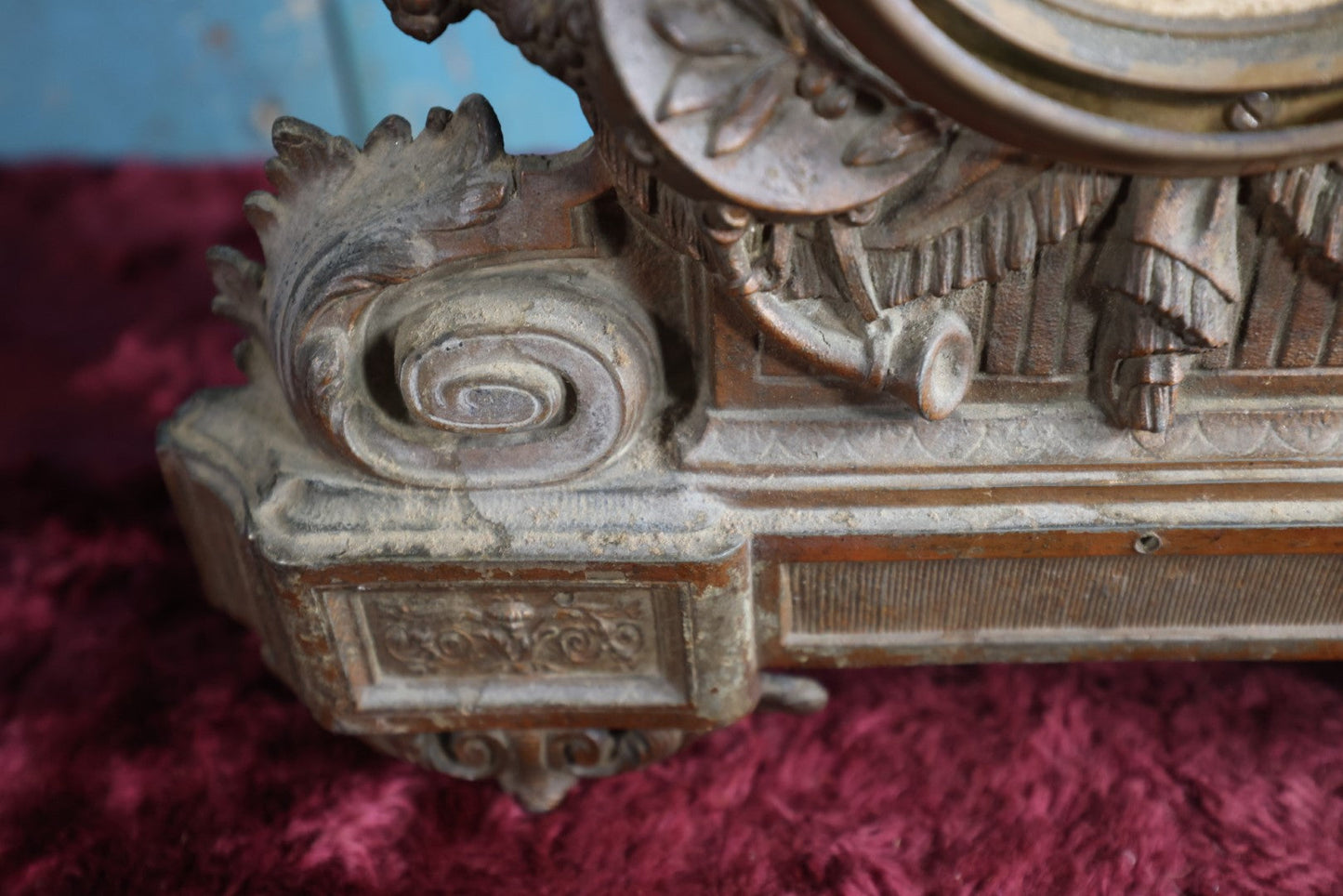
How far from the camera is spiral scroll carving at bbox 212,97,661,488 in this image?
84 centimetres

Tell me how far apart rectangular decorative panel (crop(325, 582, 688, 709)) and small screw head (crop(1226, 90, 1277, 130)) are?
49cm

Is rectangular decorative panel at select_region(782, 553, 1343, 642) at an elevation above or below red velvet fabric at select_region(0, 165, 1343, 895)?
above

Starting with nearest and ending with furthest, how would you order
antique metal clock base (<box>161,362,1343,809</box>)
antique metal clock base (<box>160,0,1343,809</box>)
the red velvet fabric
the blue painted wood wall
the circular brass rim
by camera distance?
the circular brass rim < antique metal clock base (<box>160,0,1343,809</box>) < antique metal clock base (<box>161,362,1343,809</box>) < the red velvet fabric < the blue painted wood wall

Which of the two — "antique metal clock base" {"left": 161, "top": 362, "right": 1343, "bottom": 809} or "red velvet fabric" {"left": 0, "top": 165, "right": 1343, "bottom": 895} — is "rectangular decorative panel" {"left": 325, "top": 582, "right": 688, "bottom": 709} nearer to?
"antique metal clock base" {"left": 161, "top": 362, "right": 1343, "bottom": 809}

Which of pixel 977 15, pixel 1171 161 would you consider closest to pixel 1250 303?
pixel 1171 161

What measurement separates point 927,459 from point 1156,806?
403mm

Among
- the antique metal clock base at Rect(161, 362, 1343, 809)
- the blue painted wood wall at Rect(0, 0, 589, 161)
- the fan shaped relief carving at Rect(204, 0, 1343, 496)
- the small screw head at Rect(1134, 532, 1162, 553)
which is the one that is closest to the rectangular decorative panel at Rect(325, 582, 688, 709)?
the antique metal clock base at Rect(161, 362, 1343, 809)

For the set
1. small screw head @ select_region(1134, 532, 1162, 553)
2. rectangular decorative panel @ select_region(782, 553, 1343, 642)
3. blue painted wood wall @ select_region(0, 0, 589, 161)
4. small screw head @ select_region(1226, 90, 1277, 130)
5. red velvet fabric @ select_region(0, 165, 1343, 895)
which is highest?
small screw head @ select_region(1226, 90, 1277, 130)

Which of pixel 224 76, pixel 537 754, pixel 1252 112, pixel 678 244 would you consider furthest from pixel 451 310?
pixel 224 76

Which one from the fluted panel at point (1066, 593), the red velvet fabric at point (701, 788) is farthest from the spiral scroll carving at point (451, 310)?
the red velvet fabric at point (701, 788)

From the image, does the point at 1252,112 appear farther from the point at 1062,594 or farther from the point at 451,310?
the point at 451,310

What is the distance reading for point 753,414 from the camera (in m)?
0.90

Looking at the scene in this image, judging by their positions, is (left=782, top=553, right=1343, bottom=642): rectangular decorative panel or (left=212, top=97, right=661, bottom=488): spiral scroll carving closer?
(left=212, top=97, right=661, bottom=488): spiral scroll carving

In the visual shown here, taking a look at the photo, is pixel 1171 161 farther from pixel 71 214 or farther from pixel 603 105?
pixel 71 214
